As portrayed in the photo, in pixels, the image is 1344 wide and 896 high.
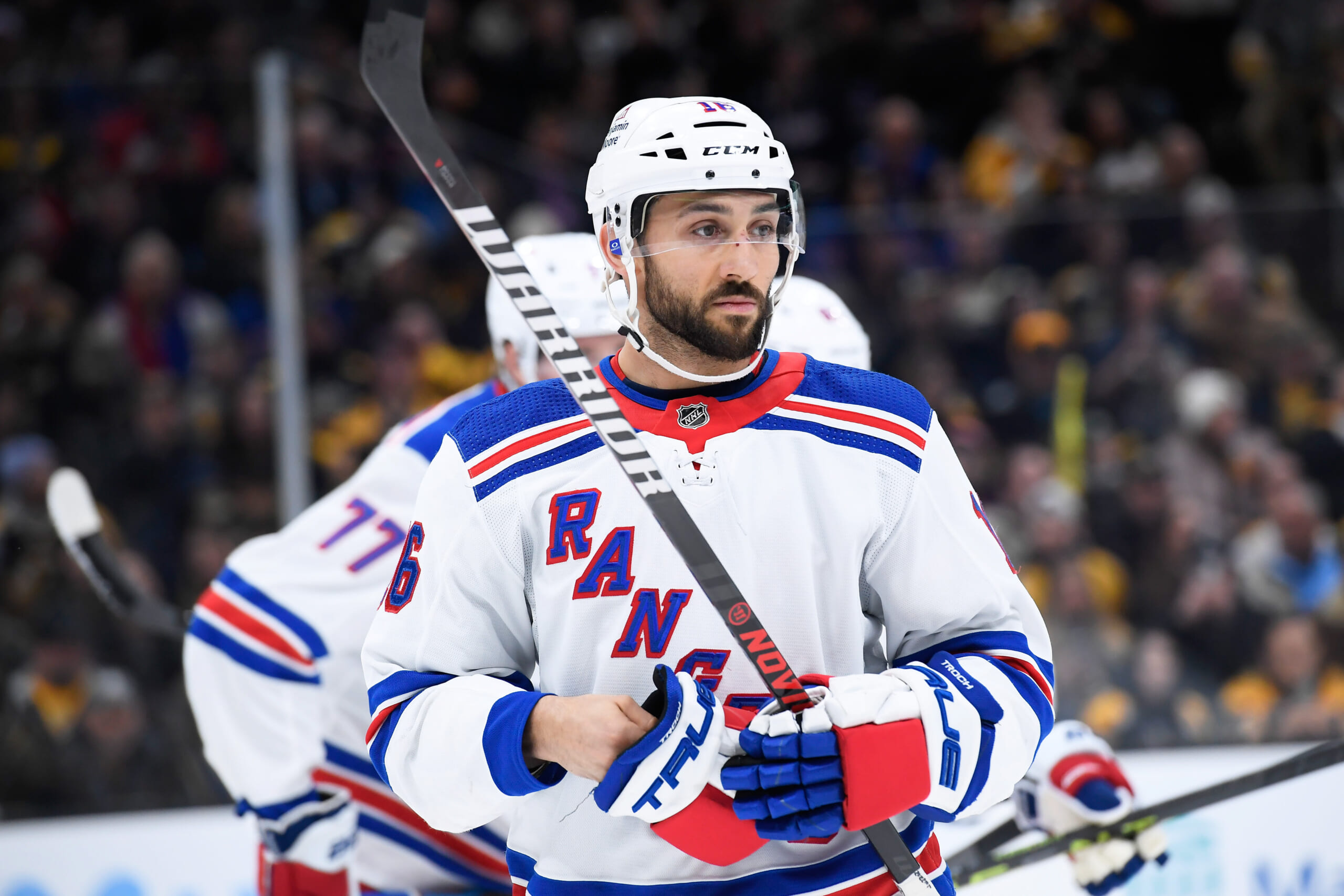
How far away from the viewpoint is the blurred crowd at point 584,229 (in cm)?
395

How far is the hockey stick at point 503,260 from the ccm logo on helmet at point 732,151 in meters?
0.23

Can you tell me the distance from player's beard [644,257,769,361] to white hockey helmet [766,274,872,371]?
0.89m

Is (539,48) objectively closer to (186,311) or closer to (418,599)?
(186,311)

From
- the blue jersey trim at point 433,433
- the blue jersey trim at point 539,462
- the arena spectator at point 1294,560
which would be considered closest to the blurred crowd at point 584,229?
the arena spectator at point 1294,560

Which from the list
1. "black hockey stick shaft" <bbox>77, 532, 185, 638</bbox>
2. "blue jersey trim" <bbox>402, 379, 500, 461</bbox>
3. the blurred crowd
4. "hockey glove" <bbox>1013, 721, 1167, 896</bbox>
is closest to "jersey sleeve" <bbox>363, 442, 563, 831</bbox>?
"blue jersey trim" <bbox>402, 379, 500, 461</bbox>

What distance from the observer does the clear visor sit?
1.61 meters

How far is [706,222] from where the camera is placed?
1617mm

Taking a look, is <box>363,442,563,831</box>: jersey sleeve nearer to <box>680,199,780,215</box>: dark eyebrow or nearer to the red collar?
the red collar

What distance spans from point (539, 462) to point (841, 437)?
32 centimetres

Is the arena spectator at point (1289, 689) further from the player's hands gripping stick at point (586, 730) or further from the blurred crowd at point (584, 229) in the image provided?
the player's hands gripping stick at point (586, 730)

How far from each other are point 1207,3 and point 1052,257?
3.92 meters

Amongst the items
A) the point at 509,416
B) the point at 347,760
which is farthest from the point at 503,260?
the point at 347,760

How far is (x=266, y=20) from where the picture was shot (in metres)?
4.48

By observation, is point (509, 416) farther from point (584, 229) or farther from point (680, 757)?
point (584, 229)
